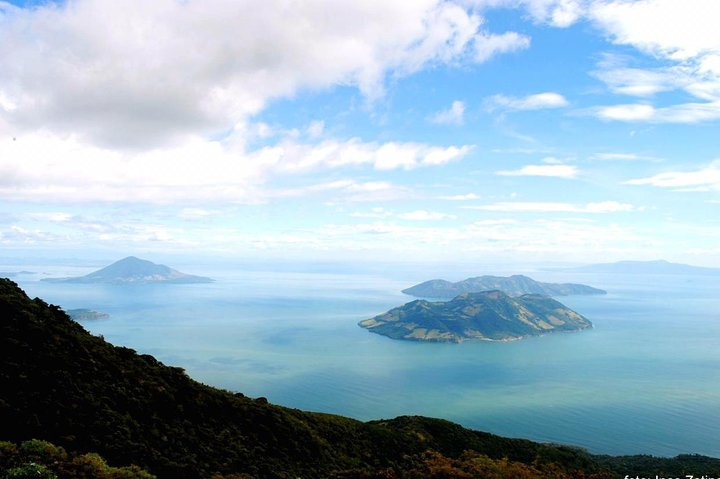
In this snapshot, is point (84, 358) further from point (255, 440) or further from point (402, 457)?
point (402, 457)

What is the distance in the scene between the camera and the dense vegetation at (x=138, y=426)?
24.2 meters

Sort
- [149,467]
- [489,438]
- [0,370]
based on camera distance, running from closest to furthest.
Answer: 1. [149,467]
2. [0,370]
3. [489,438]

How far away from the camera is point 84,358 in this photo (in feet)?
111

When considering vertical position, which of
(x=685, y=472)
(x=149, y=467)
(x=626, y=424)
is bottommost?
(x=626, y=424)

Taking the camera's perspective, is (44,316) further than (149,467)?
Yes

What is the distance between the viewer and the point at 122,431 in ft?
90.7

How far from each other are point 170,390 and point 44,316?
11786 mm

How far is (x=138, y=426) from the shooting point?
29234mm

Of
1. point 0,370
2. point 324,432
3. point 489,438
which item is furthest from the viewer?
point 489,438

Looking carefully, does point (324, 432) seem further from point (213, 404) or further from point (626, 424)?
point (626, 424)

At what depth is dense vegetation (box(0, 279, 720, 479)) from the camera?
79.4 feet

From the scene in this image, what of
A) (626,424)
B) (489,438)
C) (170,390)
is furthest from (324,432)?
(626,424)

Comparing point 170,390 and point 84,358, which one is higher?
point 84,358

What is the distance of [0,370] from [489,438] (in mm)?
Answer: 59382
